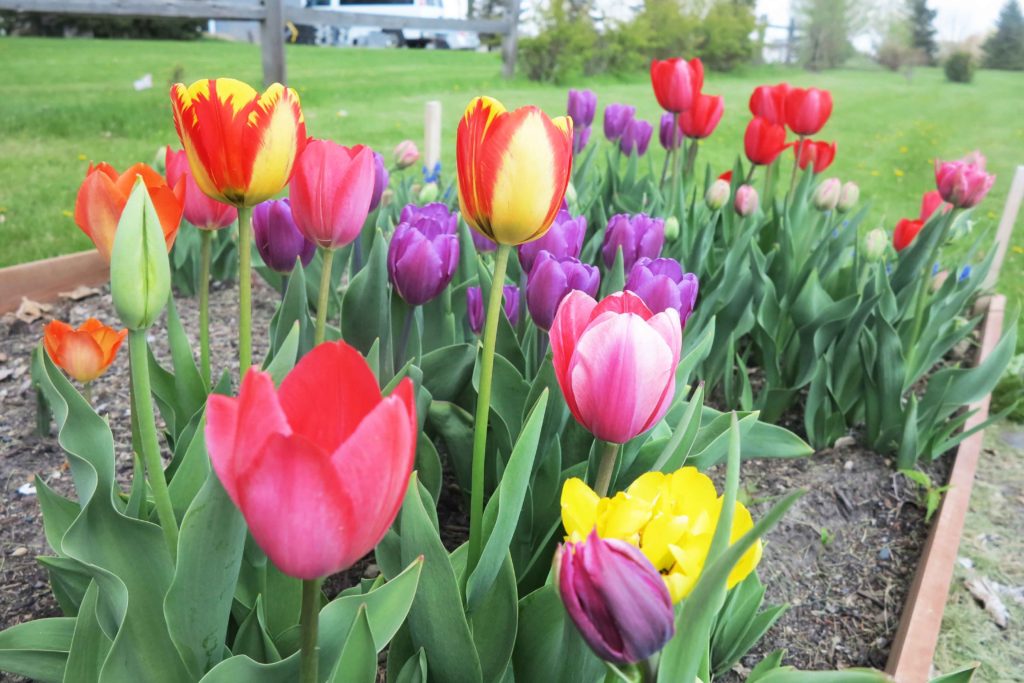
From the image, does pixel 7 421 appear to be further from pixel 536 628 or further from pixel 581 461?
pixel 536 628

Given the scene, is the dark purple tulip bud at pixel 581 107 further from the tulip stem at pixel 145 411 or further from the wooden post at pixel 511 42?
the wooden post at pixel 511 42

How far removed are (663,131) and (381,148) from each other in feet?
13.5

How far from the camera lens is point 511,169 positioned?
29.0 inches

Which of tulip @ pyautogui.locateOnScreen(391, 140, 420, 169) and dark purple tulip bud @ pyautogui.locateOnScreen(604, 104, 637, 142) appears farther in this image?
dark purple tulip bud @ pyautogui.locateOnScreen(604, 104, 637, 142)

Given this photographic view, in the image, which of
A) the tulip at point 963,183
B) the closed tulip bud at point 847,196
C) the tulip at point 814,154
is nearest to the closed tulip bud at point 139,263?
the tulip at point 963,183

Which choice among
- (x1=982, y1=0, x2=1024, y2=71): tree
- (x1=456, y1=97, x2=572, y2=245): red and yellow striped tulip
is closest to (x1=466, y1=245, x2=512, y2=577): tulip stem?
(x1=456, y1=97, x2=572, y2=245): red and yellow striped tulip

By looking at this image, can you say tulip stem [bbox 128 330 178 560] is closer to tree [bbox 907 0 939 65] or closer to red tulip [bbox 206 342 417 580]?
red tulip [bbox 206 342 417 580]

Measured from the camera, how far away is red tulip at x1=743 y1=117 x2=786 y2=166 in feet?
7.91

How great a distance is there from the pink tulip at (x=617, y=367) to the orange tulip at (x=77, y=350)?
87 centimetres

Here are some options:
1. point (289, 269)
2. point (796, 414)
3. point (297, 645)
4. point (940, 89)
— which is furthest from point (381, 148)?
point (940, 89)

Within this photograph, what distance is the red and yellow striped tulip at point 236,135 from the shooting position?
819mm

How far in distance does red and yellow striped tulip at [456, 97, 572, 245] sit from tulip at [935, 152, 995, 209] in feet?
4.78

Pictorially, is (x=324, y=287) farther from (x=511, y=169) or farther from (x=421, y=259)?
(x=511, y=169)

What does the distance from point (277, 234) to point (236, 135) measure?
463 millimetres
